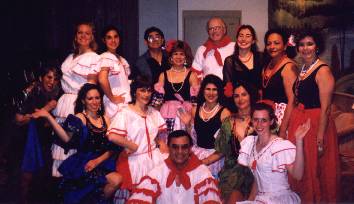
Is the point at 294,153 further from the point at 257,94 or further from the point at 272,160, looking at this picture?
the point at 257,94

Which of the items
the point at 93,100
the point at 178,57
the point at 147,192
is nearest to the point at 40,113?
the point at 93,100

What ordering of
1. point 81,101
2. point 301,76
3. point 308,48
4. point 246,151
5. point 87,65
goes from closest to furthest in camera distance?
point 246,151, point 308,48, point 301,76, point 81,101, point 87,65

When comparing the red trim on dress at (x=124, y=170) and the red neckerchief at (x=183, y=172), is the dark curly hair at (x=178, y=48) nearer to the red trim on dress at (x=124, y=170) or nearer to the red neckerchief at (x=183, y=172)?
the red trim on dress at (x=124, y=170)

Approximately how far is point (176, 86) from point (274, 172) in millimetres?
1773

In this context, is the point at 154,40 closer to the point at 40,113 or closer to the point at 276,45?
the point at 276,45

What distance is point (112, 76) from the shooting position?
5156 millimetres

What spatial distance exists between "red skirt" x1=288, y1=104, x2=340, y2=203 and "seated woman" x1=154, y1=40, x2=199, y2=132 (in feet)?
3.85

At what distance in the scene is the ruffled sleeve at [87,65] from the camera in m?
4.98

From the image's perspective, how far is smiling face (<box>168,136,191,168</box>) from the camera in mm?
3967

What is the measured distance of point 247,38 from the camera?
5.03 m

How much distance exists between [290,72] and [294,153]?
4.20 feet

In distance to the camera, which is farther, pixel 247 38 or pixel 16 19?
pixel 16 19

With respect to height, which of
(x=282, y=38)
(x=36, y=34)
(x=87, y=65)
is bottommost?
(x=87, y=65)

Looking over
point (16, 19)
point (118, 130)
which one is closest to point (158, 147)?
point (118, 130)
